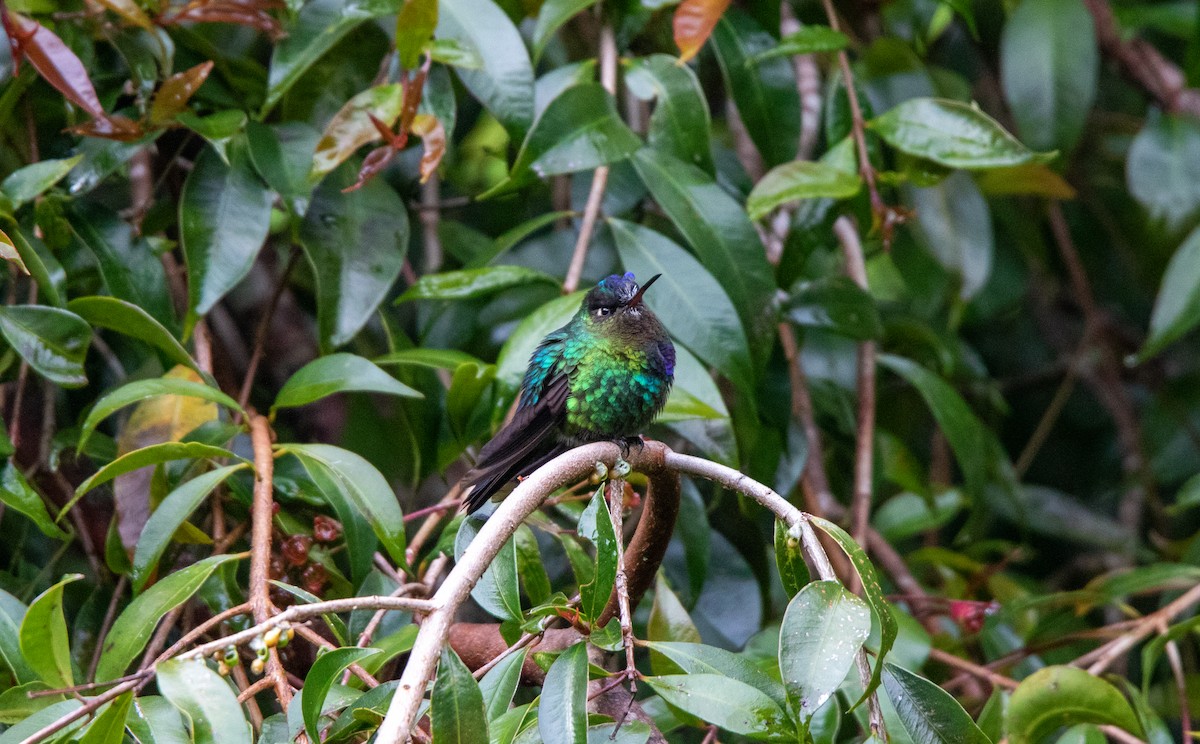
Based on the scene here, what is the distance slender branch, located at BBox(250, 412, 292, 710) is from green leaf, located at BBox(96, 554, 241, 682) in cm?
10

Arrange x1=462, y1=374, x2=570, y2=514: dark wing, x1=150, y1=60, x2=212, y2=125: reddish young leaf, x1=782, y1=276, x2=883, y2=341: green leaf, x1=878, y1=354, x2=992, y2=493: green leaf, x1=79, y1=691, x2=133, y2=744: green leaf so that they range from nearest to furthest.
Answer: x1=79, y1=691, x2=133, y2=744: green leaf < x1=462, y1=374, x2=570, y2=514: dark wing < x1=150, y1=60, x2=212, y2=125: reddish young leaf < x1=782, y1=276, x2=883, y2=341: green leaf < x1=878, y1=354, x2=992, y2=493: green leaf

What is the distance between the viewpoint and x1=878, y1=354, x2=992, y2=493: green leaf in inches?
139

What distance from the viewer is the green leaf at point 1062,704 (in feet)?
7.84

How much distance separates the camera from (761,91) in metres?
3.36

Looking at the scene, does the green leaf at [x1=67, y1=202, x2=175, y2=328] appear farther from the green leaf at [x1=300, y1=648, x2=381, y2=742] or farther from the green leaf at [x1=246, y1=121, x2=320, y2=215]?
the green leaf at [x1=300, y1=648, x2=381, y2=742]

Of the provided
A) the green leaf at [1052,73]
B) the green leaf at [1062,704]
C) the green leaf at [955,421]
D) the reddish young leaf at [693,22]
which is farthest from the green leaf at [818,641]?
the green leaf at [1052,73]

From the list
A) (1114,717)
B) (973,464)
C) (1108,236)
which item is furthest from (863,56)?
A: (1114,717)

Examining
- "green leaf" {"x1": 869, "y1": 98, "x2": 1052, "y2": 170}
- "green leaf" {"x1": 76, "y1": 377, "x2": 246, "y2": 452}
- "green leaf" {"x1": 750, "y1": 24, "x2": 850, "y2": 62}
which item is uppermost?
"green leaf" {"x1": 750, "y1": 24, "x2": 850, "y2": 62}

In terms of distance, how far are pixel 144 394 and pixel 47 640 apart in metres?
0.63

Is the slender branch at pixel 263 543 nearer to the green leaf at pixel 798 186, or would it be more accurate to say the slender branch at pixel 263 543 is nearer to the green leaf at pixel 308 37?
the green leaf at pixel 308 37

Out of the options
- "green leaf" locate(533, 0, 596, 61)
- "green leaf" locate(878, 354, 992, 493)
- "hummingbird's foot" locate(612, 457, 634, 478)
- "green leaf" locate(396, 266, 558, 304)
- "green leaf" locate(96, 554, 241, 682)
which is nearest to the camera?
"green leaf" locate(96, 554, 241, 682)

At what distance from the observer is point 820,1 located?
3.84 metres

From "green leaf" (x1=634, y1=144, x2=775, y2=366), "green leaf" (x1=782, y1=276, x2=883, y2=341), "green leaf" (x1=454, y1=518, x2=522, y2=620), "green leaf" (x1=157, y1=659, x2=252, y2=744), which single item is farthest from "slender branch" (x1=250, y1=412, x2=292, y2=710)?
"green leaf" (x1=782, y1=276, x2=883, y2=341)

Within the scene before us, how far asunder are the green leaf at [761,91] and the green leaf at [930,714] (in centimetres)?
192
